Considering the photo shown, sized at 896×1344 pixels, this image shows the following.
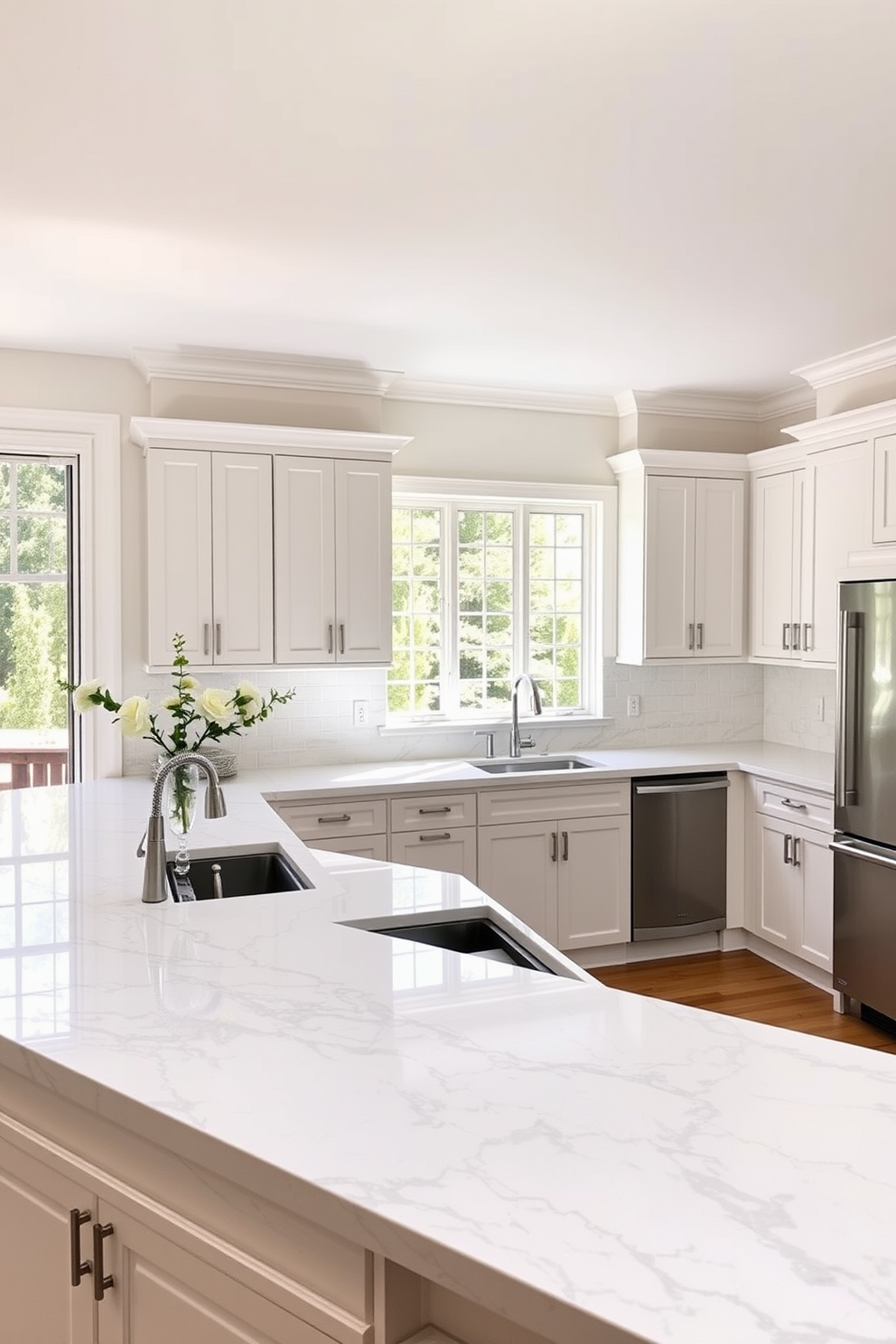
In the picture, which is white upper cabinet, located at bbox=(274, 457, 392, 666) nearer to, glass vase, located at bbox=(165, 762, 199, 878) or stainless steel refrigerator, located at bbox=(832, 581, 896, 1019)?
glass vase, located at bbox=(165, 762, 199, 878)

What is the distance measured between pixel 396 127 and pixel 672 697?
11.6 feet

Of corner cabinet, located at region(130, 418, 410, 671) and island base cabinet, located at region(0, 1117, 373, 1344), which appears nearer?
island base cabinet, located at region(0, 1117, 373, 1344)

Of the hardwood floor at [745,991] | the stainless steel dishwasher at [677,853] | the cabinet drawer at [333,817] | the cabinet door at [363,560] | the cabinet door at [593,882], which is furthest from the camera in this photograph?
the stainless steel dishwasher at [677,853]

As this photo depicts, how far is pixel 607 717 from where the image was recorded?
16.6 feet

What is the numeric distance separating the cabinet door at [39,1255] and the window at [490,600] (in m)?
3.23

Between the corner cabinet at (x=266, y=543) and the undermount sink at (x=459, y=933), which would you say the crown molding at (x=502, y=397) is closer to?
the corner cabinet at (x=266, y=543)

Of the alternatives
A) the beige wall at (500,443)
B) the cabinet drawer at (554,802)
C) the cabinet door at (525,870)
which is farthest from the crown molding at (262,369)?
the cabinet door at (525,870)

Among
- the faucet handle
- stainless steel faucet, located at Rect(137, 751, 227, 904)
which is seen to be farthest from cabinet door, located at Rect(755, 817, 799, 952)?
stainless steel faucet, located at Rect(137, 751, 227, 904)

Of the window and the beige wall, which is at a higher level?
the beige wall

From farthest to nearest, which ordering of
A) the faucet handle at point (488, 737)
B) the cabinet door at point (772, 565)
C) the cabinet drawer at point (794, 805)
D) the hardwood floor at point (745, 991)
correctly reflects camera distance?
the faucet handle at point (488, 737)
the cabinet door at point (772, 565)
the cabinet drawer at point (794, 805)
the hardwood floor at point (745, 991)

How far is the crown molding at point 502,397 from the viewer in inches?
183

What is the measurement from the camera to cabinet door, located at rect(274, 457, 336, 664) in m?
4.19

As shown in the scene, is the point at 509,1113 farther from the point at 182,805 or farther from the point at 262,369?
the point at 262,369

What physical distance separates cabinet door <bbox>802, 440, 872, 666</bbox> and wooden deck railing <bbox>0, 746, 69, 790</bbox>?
11.0 ft
